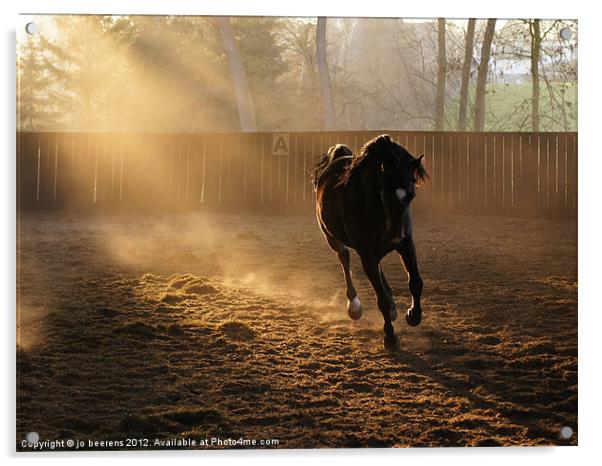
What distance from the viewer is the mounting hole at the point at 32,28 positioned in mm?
4609

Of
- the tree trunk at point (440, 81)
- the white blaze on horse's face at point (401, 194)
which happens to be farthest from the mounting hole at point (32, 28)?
the tree trunk at point (440, 81)

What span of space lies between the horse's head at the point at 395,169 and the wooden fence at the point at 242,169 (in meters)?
6.18

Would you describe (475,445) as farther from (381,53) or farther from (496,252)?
(381,53)

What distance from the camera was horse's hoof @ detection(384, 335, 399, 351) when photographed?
4738 millimetres

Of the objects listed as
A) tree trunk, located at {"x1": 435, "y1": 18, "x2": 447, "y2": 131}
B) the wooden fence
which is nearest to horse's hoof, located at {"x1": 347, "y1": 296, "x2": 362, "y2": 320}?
tree trunk, located at {"x1": 435, "y1": 18, "x2": 447, "y2": 131}

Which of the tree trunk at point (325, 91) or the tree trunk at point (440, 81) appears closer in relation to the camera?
the tree trunk at point (440, 81)

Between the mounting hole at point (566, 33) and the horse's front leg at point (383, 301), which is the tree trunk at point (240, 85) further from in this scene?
the horse's front leg at point (383, 301)

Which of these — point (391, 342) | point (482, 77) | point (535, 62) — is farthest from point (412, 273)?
point (482, 77)

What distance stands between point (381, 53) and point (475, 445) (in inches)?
373

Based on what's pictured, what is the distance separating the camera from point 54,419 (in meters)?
3.93

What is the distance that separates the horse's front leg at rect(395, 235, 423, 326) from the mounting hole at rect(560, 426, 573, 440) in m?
1.21

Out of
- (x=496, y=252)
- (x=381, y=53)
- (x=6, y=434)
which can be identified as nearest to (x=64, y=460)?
(x=6, y=434)

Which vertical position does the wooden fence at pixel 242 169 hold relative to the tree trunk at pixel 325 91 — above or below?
below

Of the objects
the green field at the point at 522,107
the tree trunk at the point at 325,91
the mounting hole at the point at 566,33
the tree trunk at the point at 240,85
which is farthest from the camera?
the tree trunk at the point at 240,85
